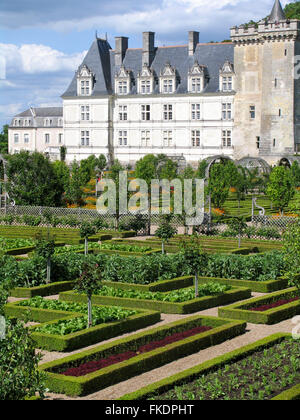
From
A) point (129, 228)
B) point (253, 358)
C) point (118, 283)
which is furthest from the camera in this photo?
point (129, 228)

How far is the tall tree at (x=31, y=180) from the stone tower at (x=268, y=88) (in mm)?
24122

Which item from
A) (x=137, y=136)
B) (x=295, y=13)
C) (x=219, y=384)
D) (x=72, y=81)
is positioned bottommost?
(x=219, y=384)

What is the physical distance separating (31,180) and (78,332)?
77.6ft

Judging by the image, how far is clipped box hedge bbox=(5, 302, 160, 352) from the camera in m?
14.9

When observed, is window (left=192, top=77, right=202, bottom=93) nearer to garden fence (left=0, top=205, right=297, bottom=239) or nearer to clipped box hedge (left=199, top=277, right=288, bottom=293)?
garden fence (left=0, top=205, right=297, bottom=239)

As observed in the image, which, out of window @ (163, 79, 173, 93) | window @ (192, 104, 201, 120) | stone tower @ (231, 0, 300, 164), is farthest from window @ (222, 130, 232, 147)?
window @ (163, 79, 173, 93)

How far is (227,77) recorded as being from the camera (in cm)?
5969

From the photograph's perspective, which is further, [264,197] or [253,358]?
[264,197]

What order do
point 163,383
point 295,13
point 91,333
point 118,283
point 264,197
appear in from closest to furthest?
point 163,383, point 91,333, point 118,283, point 264,197, point 295,13

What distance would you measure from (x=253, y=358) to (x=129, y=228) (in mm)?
Answer: 18926

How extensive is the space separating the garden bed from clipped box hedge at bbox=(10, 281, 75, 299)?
7.26m
